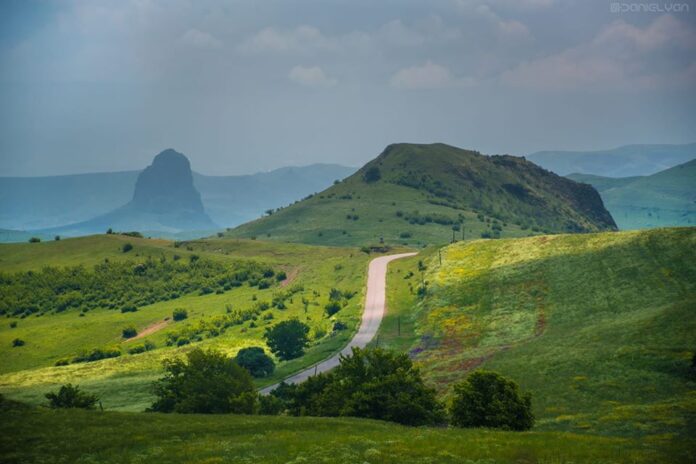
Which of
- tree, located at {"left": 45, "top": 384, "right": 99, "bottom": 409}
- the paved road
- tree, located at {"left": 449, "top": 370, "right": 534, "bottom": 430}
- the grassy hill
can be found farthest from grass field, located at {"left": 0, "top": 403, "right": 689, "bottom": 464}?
the paved road

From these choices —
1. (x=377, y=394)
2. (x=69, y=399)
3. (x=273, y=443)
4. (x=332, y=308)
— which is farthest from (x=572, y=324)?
(x=69, y=399)

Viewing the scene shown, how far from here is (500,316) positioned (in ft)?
286

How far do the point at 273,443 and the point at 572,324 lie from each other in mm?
54534

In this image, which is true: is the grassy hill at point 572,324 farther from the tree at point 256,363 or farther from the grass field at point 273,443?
the tree at point 256,363

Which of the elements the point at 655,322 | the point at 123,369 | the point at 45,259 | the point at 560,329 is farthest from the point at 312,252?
the point at 655,322

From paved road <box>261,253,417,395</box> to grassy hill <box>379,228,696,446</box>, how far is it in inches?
98.0

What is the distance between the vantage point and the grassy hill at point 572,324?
4728 centimetres

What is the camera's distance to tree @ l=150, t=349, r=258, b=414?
162 ft

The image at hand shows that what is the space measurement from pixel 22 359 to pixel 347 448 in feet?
301

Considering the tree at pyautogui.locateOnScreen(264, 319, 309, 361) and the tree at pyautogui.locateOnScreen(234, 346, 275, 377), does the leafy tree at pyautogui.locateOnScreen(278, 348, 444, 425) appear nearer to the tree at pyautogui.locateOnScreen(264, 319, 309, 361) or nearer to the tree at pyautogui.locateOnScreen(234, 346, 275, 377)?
the tree at pyautogui.locateOnScreen(234, 346, 275, 377)

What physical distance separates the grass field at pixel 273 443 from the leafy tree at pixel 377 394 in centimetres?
464

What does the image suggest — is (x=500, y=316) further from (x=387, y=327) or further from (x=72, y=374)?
(x=72, y=374)

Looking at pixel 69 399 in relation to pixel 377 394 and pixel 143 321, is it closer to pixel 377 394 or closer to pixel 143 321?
pixel 377 394

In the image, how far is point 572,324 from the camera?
77625 millimetres
